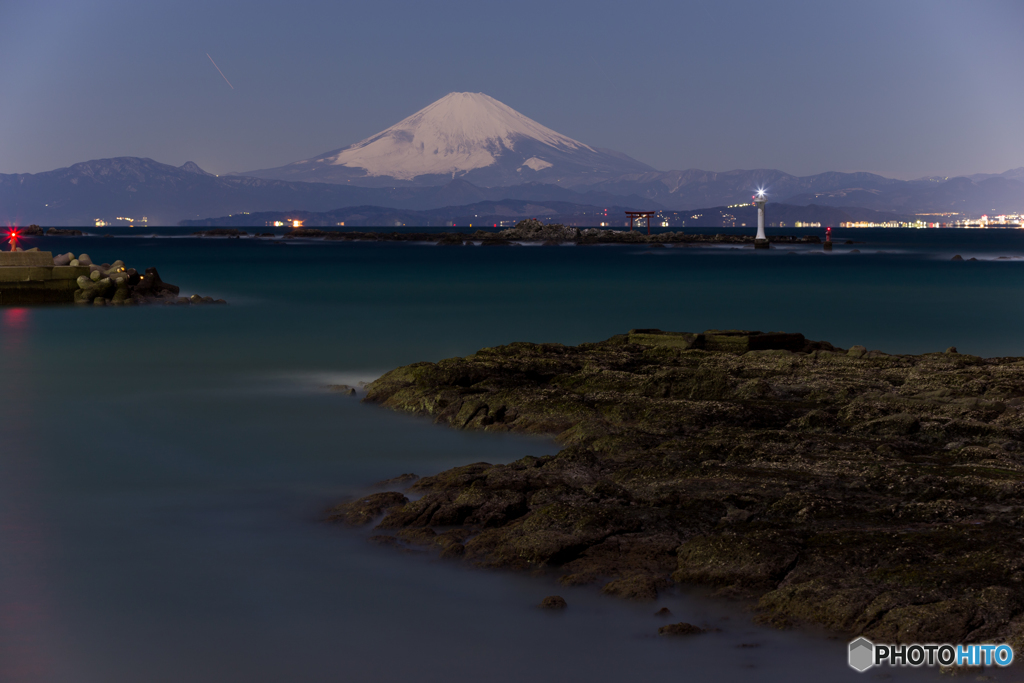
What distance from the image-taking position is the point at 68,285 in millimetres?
33969

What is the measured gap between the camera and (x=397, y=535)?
26.3 ft

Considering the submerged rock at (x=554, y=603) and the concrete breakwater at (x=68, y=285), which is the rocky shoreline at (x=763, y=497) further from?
the concrete breakwater at (x=68, y=285)

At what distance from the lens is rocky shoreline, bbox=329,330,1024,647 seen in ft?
20.3

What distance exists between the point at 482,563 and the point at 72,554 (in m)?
3.54

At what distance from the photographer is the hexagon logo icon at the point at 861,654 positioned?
18.6 ft

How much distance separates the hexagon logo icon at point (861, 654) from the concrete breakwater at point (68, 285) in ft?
102

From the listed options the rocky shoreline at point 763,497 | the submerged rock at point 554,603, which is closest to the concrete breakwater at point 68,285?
the rocky shoreline at point 763,497

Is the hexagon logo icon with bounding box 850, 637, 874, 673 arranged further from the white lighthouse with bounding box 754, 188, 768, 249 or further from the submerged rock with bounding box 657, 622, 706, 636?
the white lighthouse with bounding box 754, 188, 768, 249

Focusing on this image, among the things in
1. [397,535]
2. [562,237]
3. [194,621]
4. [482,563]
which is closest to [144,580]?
[194,621]

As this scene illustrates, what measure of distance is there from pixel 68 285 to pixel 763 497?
31.7 m

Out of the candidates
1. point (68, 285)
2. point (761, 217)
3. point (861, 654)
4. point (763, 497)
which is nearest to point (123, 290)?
point (68, 285)

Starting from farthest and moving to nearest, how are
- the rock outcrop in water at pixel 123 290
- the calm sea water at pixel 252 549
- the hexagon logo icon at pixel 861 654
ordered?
the rock outcrop in water at pixel 123 290 < the calm sea water at pixel 252 549 < the hexagon logo icon at pixel 861 654

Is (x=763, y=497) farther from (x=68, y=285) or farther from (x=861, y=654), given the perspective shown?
(x=68, y=285)

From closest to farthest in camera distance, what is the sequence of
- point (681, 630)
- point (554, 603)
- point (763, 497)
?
1. point (681, 630)
2. point (554, 603)
3. point (763, 497)
